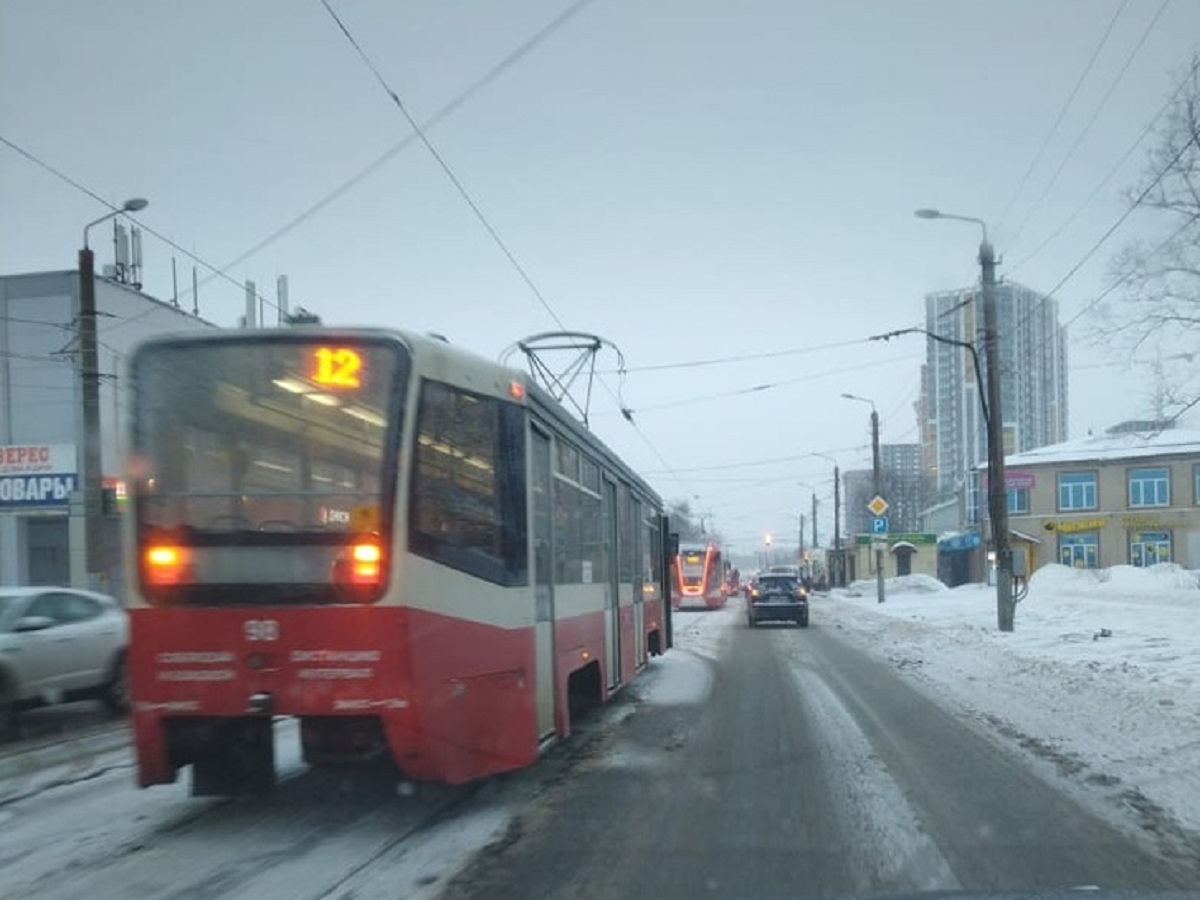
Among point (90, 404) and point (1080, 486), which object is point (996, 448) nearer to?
point (90, 404)

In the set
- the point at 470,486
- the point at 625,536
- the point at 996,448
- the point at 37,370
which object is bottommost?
the point at 625,536

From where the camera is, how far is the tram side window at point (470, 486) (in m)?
6.91

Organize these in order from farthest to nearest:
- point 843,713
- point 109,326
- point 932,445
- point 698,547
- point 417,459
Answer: point 932,445 < point 698,547 < point 109,326 < point 843,713 < point 417,459

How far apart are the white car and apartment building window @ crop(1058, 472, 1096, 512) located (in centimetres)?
5615

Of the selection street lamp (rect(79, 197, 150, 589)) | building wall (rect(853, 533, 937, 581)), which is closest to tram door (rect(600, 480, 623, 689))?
street lamp (rect(79, 197, 150, 589))

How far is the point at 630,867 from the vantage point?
6.19 m

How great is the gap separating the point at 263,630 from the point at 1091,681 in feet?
38.4

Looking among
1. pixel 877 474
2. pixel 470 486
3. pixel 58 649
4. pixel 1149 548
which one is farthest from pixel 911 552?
pixel 470 486

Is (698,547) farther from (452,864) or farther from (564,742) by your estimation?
(452,864)

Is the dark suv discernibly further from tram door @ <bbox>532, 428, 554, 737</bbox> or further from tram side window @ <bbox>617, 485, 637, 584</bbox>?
tram door @ <bbox>532, 428, 554, 737</bbox>

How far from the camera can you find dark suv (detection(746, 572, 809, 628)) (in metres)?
32.8

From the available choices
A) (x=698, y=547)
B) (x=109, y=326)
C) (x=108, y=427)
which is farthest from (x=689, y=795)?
(x=698, y=547)

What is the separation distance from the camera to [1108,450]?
60.4m

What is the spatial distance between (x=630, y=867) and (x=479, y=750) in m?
1.46
